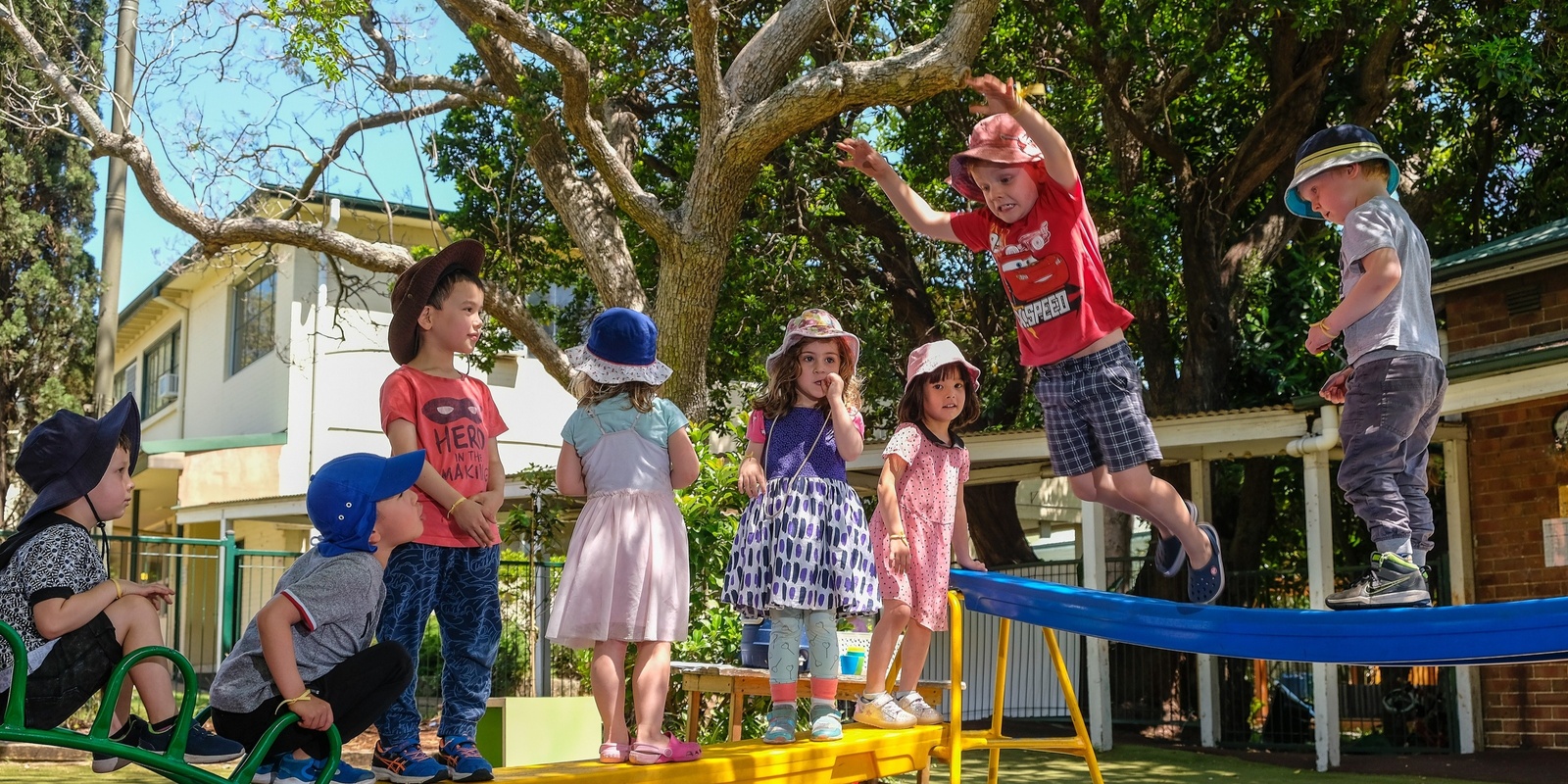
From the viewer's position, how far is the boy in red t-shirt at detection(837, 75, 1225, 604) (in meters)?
4.91

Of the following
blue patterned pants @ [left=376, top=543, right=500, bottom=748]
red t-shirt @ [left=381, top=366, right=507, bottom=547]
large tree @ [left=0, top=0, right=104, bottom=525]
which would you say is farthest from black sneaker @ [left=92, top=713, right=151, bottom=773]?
large tree @ [left=0, top=0, right=104, bottom=525]

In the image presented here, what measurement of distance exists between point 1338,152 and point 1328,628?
1711mm

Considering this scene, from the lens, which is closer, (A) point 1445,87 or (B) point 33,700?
(B) point 33,700

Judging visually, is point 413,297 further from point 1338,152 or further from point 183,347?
point 183,347

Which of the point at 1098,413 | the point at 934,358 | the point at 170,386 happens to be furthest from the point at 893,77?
the point at 170,386

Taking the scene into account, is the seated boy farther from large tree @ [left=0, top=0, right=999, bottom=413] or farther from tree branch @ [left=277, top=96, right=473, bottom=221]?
tree branch @ [left=277, top=96, right=473, bottom=221]

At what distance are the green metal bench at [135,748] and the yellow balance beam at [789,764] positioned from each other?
74 centimetres

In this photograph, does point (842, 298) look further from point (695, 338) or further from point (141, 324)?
point (141, 324)

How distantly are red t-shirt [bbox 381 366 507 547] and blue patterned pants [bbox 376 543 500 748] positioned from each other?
80mm

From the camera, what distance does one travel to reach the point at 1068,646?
547 inches

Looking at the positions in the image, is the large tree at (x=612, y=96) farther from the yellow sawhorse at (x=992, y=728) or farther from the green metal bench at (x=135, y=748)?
the green metal bench at (x=135, y=748)

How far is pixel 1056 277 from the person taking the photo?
16.4 ft

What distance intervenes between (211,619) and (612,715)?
1236 cm

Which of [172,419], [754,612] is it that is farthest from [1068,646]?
[172,419]
